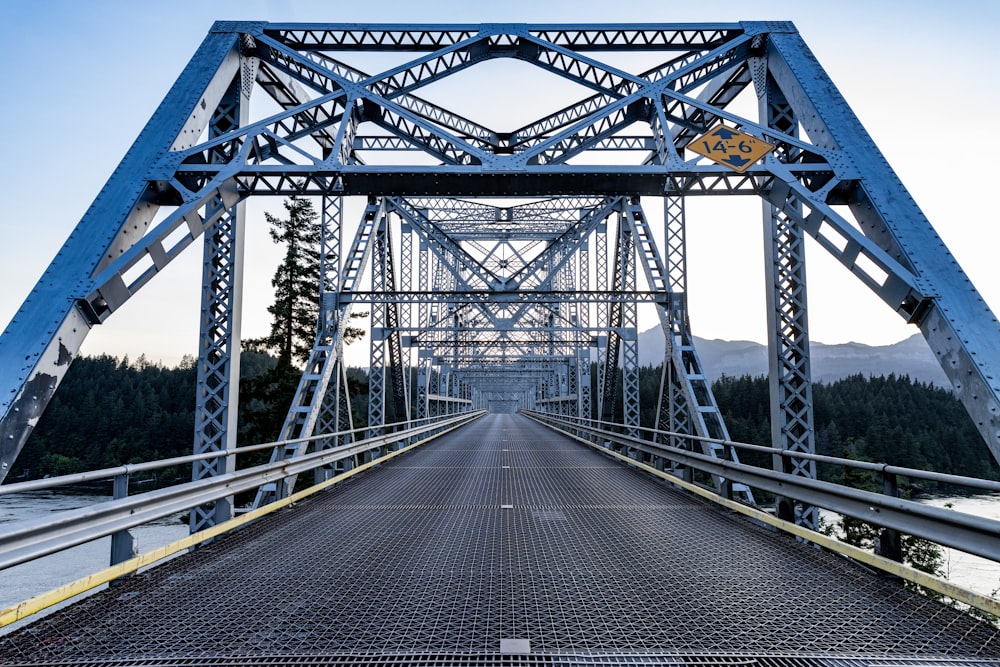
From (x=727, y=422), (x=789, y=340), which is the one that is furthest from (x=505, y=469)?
(x=727, y=422)

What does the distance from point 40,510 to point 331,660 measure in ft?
187

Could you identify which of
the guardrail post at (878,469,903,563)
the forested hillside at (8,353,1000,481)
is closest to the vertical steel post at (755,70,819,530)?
the guardrail post at (878,469,903,563)

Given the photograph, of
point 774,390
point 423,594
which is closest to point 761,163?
point 774,390

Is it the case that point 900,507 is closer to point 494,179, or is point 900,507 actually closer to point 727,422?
point 494,179

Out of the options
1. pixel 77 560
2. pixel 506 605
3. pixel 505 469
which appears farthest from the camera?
pixel 77 560

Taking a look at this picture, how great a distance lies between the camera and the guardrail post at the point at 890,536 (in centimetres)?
497

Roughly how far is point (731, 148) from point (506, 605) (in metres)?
7.45

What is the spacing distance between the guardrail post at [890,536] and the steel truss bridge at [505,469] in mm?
40

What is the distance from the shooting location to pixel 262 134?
31.3 ft

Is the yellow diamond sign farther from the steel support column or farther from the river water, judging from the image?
the river water

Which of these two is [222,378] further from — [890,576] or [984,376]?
[984,376]

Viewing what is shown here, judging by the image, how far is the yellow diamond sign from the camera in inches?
Result: 352

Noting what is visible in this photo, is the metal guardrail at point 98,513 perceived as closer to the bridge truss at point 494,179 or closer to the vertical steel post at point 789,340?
the bridge truss at point 494,179

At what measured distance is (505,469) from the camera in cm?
1520
